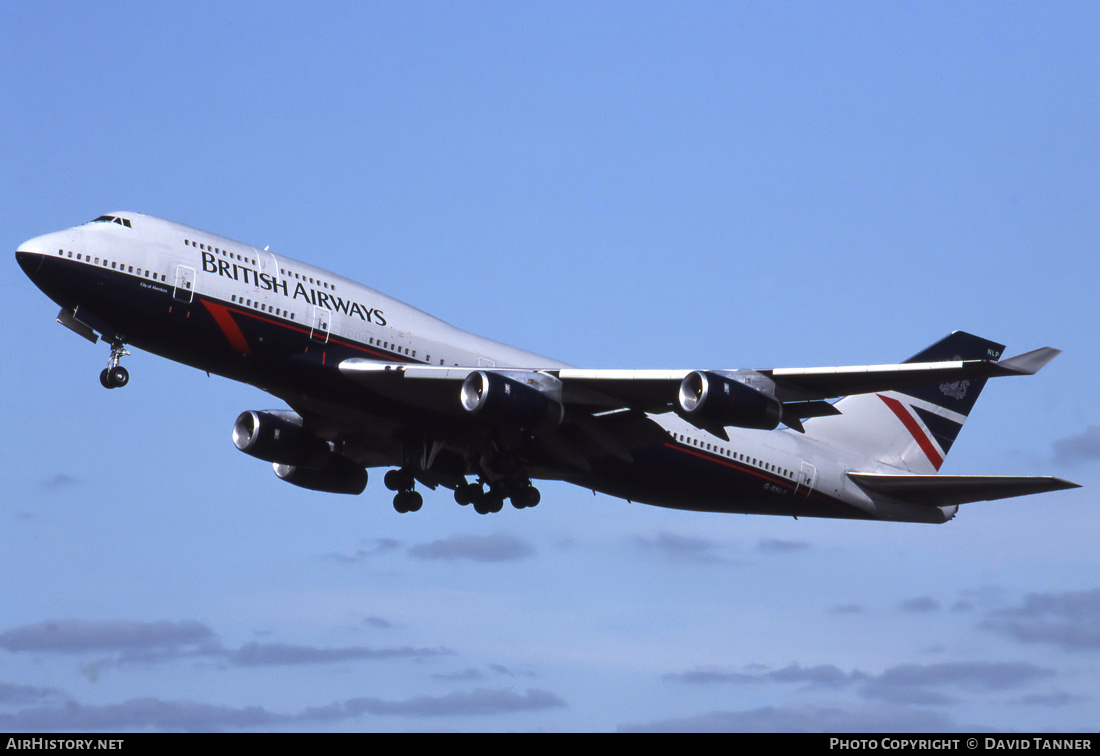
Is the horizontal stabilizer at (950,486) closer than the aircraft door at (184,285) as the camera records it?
No

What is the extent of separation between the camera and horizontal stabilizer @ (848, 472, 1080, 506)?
3528 centimetres

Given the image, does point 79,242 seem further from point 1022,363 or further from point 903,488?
point 903,488

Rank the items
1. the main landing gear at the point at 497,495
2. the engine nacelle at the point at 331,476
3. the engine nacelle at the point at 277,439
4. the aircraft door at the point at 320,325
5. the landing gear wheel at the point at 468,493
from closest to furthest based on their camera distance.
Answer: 1. the aircraft door at the point at 320,325
2. the main landing gear at the point at 497,495
3. the landing gear wheel at the point at 468,493
4. the engine nacelle at the point at 277,439
5. the engine nacelle at the point at 331,476

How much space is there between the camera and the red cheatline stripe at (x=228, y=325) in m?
32.5

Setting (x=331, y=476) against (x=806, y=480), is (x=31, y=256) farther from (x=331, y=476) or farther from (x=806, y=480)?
(x=806, y=480)

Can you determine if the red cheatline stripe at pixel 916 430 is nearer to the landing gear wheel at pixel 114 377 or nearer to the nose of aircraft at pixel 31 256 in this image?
the landing gear wheel at pixel 114 377

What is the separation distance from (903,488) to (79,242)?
84.5 ft

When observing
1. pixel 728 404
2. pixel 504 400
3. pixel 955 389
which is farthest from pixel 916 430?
pixel 504 400

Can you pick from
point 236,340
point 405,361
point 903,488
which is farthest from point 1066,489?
point 236,340

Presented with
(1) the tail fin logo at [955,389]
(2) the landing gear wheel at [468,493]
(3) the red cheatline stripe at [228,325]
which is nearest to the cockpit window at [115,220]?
(3) the red cheatline stripe at [228,325]

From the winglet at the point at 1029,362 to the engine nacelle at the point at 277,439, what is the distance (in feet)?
68.8

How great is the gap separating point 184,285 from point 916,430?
25604 mm

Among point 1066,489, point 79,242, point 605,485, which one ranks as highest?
point 79,242
